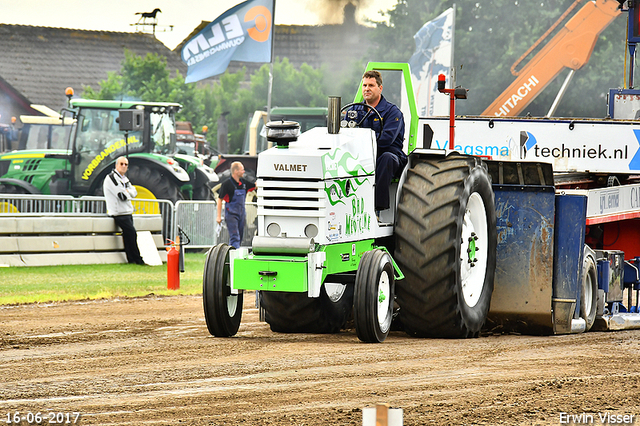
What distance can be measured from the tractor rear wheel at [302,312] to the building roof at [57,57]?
149 feet

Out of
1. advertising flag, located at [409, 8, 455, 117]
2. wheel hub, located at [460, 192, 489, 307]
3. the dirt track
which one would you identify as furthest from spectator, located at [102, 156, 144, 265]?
wheel hub, located at [460, 192, 489, 307]

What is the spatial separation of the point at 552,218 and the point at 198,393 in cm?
406

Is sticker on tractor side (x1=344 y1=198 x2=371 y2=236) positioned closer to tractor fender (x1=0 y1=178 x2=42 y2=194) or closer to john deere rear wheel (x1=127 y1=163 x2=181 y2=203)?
john deere rear wheel (x1=127 y1=163 x2=181 y2=203)

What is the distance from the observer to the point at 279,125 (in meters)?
7.04

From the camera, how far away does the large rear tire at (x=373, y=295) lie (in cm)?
693

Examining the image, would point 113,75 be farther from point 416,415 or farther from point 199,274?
point 416,415

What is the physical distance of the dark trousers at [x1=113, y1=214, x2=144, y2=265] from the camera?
15383 mm

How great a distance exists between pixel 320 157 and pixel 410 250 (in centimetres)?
114

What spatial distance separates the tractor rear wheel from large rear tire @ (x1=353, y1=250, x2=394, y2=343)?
91 centimetres

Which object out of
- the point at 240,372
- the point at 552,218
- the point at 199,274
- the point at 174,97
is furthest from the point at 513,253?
the point at 174,97

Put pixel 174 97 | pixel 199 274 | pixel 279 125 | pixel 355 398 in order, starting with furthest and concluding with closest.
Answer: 1. pixel 174 97
2. pixel 199 274
3. pixel 279 125
4. pixel 355 398

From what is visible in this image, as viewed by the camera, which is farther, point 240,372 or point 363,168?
point 363,168

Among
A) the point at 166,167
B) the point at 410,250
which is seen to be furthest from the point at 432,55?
the point at 410,250

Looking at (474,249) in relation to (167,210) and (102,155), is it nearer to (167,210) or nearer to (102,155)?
(167,210)
